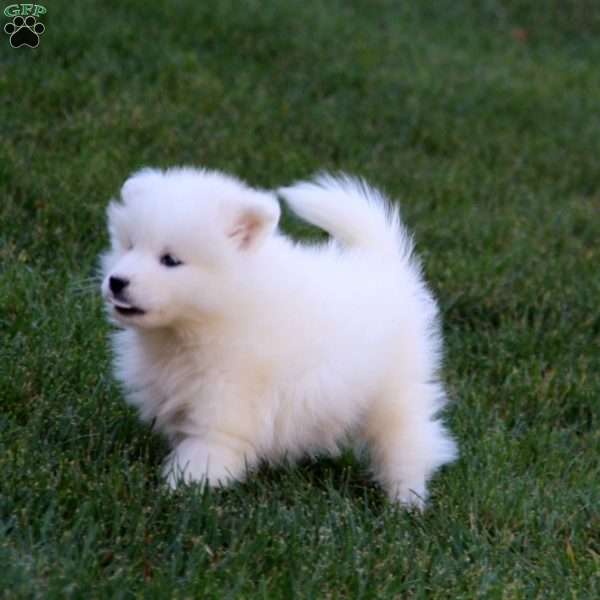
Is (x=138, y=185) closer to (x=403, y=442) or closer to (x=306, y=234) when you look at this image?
(x=403, y=442)

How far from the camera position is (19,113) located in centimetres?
695

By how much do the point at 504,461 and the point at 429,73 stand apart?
5866 millimetres

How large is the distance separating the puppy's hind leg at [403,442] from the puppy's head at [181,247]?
0.71 m

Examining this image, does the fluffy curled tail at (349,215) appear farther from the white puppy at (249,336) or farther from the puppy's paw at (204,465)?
Answer: the puppy's paw at (204,465)

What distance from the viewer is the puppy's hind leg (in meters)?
3.98

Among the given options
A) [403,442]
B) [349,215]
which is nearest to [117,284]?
[349,215]

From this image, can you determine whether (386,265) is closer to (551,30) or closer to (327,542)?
(327,542)

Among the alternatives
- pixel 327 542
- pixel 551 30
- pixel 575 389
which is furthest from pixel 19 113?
pixel 551 30

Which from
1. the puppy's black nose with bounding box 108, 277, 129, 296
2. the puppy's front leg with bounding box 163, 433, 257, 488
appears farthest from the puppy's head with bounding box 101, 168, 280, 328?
the puppy's front leg with bounding box 163, 433, 257, 488

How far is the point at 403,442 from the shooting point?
158 inches

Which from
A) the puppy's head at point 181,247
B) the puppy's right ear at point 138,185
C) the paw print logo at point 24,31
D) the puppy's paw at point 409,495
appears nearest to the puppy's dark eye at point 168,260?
the puppy's head at point 181,247

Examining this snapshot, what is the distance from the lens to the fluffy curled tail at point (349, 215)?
403 cm
